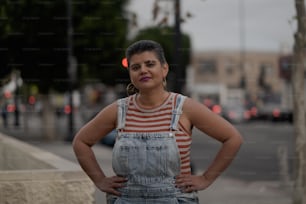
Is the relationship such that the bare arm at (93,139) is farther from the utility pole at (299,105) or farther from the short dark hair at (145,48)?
the utility pole at (299,105)

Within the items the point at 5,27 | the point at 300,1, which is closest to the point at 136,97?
the point at 300,1

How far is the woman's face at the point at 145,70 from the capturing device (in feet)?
9.27

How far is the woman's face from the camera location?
2.83 metres

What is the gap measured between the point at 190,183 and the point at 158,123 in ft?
0.96

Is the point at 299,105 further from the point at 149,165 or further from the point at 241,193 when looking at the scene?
the point at 149,165

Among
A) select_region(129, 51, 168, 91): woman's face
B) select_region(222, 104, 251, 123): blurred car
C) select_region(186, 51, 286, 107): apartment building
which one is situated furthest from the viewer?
select_region(186, 51, 286, 107): apartment building

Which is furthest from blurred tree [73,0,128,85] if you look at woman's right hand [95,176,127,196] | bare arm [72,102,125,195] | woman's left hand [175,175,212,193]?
woman's left hand [175,175,212,193]

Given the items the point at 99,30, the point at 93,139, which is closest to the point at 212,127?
the point at 93,139

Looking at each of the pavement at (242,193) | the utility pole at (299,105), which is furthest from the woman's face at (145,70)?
the pavement at (242,193)

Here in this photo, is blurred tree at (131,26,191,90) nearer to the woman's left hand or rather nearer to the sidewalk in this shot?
the sidewalk

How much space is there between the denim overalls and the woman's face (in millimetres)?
159

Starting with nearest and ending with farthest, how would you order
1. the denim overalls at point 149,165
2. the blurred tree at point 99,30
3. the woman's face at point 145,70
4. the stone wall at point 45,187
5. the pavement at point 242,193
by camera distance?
the denim overalls at point 149,165
the woman's face at point 145,70
the stone wall at point 45,187
the pavement at point 242,193
the blurred tree at point 99,30

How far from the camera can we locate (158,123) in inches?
109

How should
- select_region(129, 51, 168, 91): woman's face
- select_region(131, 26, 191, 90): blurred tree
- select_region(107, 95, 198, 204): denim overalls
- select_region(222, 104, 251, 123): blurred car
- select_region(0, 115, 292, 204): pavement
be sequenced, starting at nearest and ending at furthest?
1. select_region(107, 95, 198, 204): denim overalls
2. select_region(129, 51, 168, 91): woman's face
3. select_region(131, 26, 191, 90): blurred tree
4. select_region(0, 115, 292, 204): pavement
5. select_region(222, 104, 251, 123): blurred car
